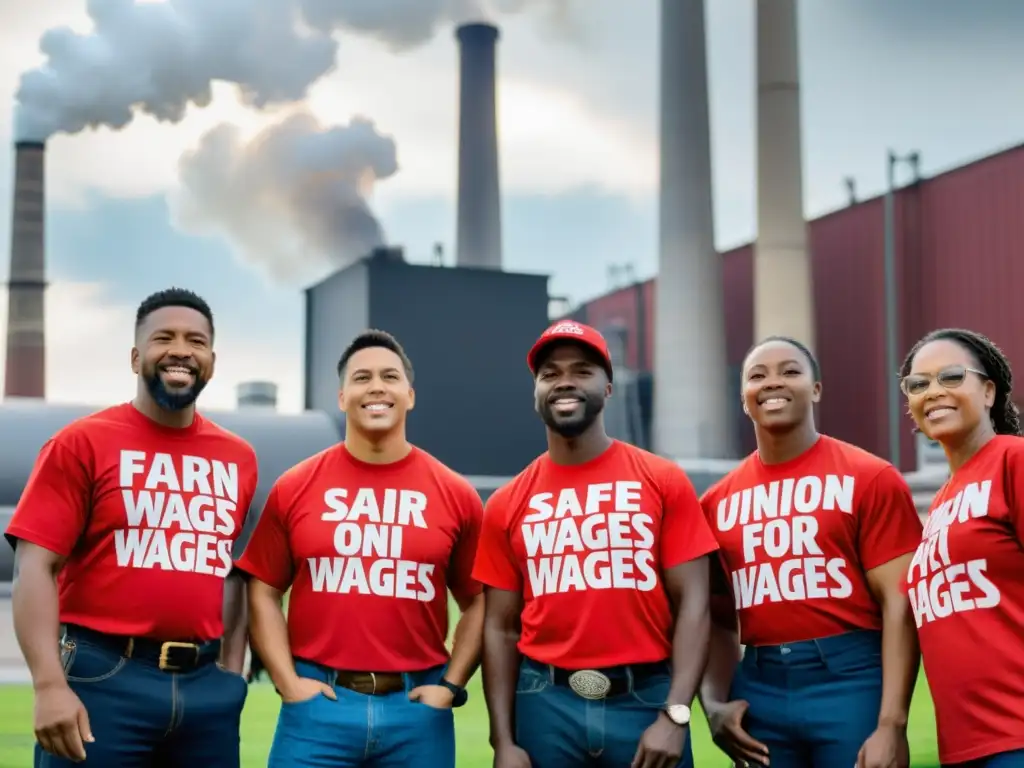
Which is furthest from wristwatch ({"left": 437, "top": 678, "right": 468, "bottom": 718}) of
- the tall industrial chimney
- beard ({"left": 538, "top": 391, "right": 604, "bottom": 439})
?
the tall industrial chimney

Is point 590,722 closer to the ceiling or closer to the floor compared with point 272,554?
closer to the floor

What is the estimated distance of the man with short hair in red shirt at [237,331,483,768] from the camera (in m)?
3.99

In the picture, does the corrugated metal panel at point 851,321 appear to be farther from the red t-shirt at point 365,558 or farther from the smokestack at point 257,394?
the red t-shirt at point 365,558

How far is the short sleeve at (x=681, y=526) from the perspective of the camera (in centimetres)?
399

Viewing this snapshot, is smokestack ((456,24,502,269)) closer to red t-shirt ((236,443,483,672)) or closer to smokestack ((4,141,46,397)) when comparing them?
smokestack ((4,141,46,397))

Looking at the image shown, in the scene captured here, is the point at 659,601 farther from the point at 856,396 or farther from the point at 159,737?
the point at 856,396

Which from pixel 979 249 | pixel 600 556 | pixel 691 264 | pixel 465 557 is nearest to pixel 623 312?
pixel 691 264

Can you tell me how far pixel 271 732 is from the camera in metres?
8.52

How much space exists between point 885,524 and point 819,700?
0.66 meters

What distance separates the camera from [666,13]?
2916 cm

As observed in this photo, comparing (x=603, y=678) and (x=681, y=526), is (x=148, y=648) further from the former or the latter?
(x=681, y=526)

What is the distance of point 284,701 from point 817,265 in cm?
3005

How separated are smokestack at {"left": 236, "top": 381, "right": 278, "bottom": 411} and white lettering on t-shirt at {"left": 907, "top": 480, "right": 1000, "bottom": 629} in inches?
1029

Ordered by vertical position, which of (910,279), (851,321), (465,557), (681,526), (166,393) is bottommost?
(465,557)
